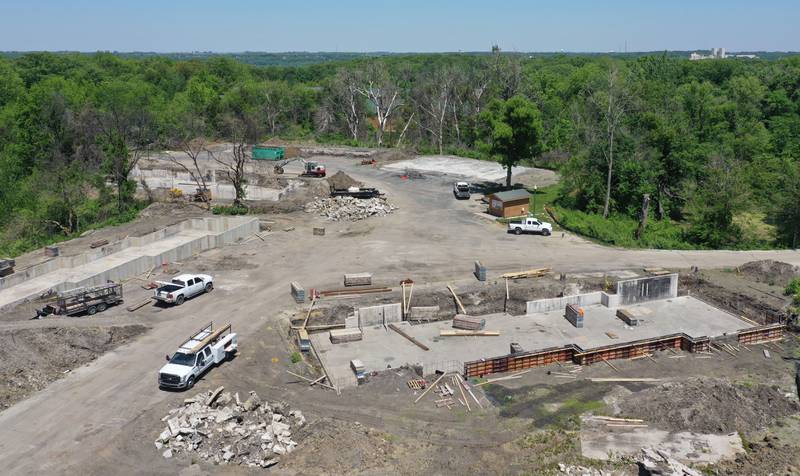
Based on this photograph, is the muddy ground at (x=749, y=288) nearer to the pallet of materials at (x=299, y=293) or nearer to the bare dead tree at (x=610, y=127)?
the bare dead tree at (x=610, y=127)

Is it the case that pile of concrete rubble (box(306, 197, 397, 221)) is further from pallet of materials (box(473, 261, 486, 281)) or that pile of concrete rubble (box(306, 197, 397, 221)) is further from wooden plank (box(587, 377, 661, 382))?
wooden plank (box(587, 377, 661, 382))

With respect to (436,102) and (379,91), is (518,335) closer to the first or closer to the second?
(436,102)

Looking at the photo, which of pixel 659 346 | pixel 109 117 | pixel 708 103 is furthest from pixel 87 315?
pixel 708 103

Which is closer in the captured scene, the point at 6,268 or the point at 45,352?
the point at 45,352

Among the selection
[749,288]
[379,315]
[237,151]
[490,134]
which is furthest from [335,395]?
[490,134]

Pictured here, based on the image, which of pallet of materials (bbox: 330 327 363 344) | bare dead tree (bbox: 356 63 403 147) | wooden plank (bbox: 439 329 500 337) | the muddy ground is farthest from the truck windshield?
bare dead tree (bbox: 356 63 403 147)

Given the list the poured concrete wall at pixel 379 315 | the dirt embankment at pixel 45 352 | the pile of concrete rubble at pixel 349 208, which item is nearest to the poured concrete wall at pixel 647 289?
the poured concrete wall at pixel 379 315

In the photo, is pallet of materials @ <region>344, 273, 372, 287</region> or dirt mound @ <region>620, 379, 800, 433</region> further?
pallet of materials @ <region>344, 273, 372, 287</region>
